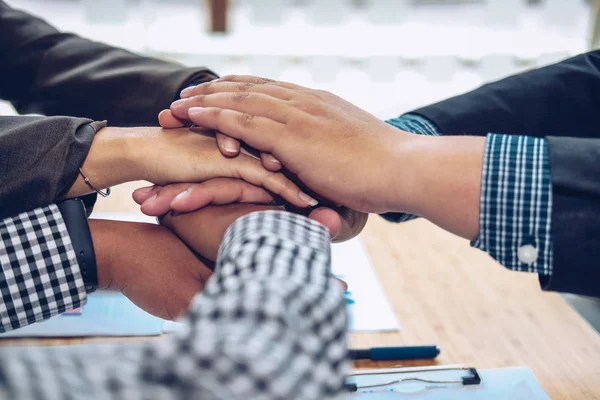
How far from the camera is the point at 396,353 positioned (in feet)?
2.72

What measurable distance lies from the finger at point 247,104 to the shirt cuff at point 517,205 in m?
0.28

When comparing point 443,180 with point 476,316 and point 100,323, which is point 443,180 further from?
point 100,323

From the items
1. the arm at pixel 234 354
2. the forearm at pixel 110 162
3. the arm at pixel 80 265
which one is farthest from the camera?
the forearm at pixel 110 162

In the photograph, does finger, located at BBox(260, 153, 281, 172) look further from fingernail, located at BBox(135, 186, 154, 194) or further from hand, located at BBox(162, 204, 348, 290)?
fingernail, located at BBox(135, 186, 154, 194)

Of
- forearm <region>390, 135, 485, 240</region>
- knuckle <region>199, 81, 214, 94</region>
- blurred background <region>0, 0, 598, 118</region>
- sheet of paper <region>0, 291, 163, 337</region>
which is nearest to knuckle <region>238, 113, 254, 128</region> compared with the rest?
knuckle <region>199, 81, 214, 94</region>

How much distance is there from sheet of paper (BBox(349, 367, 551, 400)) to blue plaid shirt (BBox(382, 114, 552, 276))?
181 mm

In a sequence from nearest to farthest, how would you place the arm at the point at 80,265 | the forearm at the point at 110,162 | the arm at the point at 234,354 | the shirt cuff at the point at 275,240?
1. the arm at the point at 234,354
2. the shirt cuff at the point at 275,240
3. the arm at the point at 80,265
4. the forearm at the point at 110,162

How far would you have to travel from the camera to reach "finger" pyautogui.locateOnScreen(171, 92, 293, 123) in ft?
2.71

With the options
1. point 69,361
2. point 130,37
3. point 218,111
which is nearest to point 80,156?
point 218,111

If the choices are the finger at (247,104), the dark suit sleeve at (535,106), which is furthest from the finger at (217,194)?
the dark suit sleeve at (535,106)

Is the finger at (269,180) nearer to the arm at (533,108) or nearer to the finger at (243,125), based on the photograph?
the finger at (243,125)

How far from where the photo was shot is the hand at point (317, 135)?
2.46ft

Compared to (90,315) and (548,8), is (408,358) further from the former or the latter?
(548,8)

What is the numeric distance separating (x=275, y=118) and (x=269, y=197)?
0.12 meters
